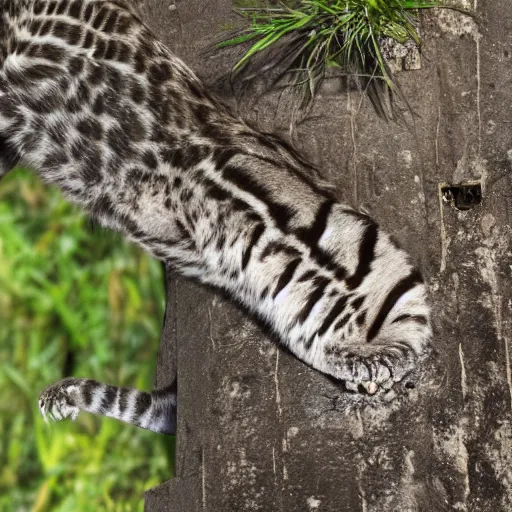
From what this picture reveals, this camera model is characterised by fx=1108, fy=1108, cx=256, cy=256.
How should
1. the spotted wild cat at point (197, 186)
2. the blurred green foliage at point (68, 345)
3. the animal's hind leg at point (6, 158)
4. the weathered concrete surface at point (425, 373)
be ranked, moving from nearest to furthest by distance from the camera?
the weathered concrete surface at point (425, 373)
the spotted wild cat at point (197, 186)
the animal's hind leg at point (6, 158)
the blurred green foliage at point (68, 345)

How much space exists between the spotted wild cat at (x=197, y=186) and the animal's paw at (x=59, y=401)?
19 cm

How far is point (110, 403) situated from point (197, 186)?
52 cm

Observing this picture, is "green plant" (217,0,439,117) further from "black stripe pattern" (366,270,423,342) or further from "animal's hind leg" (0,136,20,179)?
"animal's hind leg" (0,136,20,179)

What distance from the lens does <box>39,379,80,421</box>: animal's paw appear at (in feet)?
6.43

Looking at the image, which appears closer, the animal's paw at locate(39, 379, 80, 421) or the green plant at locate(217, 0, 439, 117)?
the green plant at locate(217, 0, 439, 117)

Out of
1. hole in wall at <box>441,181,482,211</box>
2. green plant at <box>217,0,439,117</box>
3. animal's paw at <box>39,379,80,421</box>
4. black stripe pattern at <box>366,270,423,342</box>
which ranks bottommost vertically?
animal's paw at <box>39,379,80,421</box>

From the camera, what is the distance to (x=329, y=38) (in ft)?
5.39

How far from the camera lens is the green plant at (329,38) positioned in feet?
5.34

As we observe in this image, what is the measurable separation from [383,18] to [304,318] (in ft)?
1.50

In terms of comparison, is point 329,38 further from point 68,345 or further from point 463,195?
point 68,345

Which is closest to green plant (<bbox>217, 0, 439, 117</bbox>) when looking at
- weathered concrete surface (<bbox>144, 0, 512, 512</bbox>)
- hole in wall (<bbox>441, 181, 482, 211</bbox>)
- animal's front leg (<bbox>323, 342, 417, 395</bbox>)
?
weathered concrete surface (<bbox>144, 0, 512, 512</bbox>)

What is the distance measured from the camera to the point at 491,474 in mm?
1446

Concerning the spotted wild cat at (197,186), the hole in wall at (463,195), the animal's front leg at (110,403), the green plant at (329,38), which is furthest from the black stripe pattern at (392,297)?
the animal's front leg at (110,403)

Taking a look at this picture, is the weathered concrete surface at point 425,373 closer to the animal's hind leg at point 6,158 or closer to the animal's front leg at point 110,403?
the animal's front leg at point 110,403
